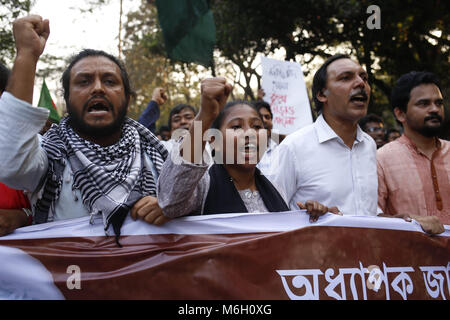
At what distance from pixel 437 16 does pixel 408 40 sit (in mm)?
1333

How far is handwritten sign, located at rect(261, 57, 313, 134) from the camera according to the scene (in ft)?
17.7

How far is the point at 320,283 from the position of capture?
1861 mm

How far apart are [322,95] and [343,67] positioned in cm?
22

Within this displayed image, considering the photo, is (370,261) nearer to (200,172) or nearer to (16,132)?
(200,172)

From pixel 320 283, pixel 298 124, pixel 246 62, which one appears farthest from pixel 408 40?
pixel 320 283

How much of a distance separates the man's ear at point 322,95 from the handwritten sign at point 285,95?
2.30 m

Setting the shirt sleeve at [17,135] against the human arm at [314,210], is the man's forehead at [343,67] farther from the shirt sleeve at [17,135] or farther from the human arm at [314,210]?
the shirt sleeve at [17,135]

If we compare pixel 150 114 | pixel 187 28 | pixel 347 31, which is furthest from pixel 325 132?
pixel 347 31

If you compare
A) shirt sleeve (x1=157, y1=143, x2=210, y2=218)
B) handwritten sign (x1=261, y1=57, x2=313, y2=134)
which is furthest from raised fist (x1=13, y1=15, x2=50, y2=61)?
handwritten sign (x1=261, y1=57, x2=313, y2=134)

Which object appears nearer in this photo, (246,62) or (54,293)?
(54,293)

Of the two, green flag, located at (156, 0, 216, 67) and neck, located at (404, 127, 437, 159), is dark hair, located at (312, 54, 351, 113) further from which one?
green flag, located at (156, 0, 216, 67)

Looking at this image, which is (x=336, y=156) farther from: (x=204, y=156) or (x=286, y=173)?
(x=204, y=156)

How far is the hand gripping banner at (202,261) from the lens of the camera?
69.0 inches

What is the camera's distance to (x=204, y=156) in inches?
67.6
